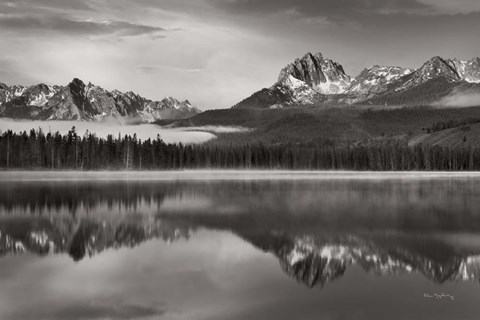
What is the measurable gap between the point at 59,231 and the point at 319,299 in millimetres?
17910

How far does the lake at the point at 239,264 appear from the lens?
1662 centimetres

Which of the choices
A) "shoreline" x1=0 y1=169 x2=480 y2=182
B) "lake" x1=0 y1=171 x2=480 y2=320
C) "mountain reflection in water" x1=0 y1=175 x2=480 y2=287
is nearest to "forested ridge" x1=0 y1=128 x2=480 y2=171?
"shoreline" x1=0 y1=169 x2=480 y2=182

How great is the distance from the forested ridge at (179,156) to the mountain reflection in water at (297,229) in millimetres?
87822

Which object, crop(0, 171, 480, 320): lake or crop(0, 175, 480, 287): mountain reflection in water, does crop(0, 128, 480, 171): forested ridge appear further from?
crop(0, 171, 480, 320): lake

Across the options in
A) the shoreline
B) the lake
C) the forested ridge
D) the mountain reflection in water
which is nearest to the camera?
the lake

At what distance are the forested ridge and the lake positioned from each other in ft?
320

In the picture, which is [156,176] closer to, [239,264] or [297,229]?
[297,229]

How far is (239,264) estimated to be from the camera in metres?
22.5

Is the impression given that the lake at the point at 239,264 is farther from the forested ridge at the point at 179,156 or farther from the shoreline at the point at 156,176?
the forested ridge at the point at 179,156

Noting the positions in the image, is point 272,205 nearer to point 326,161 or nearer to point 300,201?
point 300,201

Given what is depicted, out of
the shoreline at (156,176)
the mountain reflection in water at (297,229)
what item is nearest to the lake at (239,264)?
the mountain reflection in water at (297,229)

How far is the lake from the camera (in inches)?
655

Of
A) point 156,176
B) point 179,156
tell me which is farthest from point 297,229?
point 179,156

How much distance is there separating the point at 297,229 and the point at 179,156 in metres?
133
